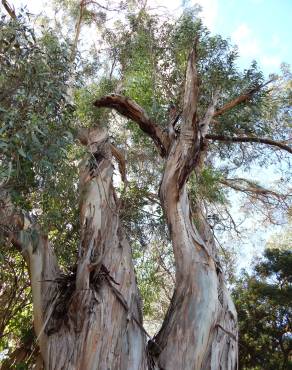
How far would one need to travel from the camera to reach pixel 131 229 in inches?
251

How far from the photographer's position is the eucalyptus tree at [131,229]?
3232 millimetres

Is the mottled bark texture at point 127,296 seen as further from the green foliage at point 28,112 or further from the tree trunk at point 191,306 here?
the green foliage at point 28,112

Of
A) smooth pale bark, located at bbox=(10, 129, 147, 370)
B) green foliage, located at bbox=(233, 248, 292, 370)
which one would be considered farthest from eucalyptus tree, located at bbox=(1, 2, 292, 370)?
green foliage, located at bbox=(233, 248, 292, 370)

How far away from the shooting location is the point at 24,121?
283 cm

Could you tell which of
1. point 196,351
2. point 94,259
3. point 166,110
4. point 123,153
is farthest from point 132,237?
point 196,351

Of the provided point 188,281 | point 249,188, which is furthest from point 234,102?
point 188,281

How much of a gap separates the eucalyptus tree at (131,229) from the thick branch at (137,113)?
1cm

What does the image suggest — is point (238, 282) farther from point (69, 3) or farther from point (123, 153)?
point (69, 3)

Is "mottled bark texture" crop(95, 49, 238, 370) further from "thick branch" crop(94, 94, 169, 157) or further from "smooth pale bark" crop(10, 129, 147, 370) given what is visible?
"smooth pale bark" crop(10, 129, 147, 370)

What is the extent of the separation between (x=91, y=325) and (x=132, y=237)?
3164 mm

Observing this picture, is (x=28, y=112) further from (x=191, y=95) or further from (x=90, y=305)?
(x=191, y=95)

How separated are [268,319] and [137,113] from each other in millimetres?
5753

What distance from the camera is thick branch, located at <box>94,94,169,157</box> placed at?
4695 mm

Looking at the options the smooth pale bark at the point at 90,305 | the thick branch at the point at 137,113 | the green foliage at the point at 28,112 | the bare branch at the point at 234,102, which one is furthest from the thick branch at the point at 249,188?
the green foliage at the point at 28,112
